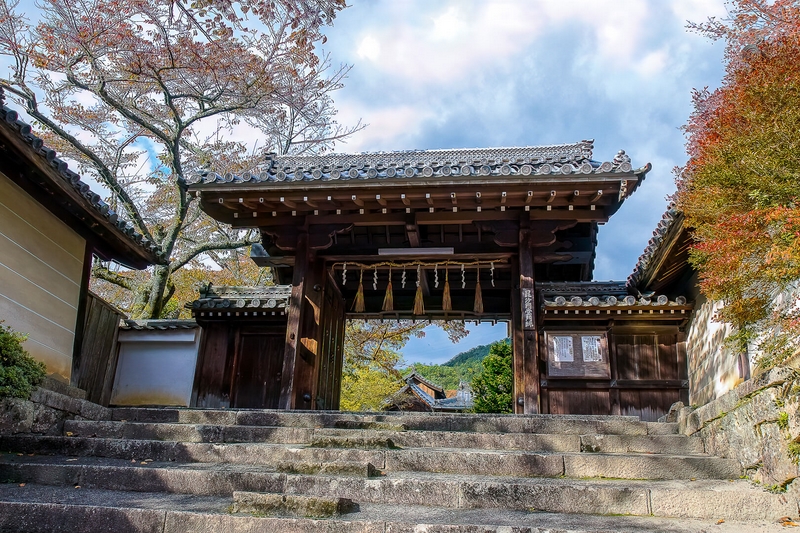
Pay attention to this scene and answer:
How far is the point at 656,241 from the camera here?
8977mm

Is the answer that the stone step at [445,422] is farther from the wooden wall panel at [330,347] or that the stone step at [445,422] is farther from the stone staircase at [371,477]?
the wooden wall panel at [330,347]

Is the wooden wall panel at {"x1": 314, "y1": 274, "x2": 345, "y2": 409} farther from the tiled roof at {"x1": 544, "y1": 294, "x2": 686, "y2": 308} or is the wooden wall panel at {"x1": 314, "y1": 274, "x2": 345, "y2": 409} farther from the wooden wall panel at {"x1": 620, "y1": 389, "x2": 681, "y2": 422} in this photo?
the wooden wall panel at {"x1": 620, "y1": 389, "x2": 681, "y2": 422}

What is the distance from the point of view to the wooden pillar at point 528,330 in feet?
30.4

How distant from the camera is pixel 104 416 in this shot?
7.52m

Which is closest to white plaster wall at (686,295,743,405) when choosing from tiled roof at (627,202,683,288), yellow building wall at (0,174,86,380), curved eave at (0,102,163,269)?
tiled roof at (627,202,683,288)

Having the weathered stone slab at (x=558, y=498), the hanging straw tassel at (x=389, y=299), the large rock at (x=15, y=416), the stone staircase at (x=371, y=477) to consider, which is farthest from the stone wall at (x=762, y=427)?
the large rock at (x=15, y=416)

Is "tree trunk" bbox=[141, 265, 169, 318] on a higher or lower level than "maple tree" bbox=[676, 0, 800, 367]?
higher

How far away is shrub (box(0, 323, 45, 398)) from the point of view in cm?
629

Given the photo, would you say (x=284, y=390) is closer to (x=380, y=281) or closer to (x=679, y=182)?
(x=380, y=281)

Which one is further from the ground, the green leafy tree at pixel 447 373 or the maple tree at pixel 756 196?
the green leafy tree at pixel 447 373

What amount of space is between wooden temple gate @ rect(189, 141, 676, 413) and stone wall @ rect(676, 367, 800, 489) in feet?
12.2

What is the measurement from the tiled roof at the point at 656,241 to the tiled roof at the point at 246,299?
6.04 m

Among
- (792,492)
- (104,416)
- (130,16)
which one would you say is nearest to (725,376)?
(792,492)

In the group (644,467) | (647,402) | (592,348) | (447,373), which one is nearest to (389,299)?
(592,348)
